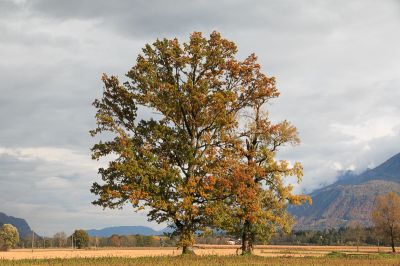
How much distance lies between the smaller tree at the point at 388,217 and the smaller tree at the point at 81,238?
93.0 m

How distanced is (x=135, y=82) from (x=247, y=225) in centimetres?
1731

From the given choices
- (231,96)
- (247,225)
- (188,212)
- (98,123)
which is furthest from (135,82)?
(247,225)

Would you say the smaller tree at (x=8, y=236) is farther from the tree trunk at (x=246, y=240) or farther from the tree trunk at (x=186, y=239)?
the tree trunk at (x=186, y=239)

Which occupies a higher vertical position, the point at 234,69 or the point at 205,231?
the point at 234,69

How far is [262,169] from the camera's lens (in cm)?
4550

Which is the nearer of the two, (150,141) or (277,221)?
(150,141)

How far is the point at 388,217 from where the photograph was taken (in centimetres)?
11094

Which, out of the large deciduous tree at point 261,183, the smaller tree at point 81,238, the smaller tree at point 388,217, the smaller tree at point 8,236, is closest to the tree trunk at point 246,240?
the large deciduous tree at point 261,183

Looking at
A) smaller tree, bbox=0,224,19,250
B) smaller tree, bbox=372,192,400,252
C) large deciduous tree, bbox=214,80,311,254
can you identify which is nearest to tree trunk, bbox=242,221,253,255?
large deciduous tree, bbox=214,80,311,254

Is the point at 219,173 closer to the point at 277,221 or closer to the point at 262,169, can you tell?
the point at 262,169

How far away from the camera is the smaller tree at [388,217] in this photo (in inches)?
4316

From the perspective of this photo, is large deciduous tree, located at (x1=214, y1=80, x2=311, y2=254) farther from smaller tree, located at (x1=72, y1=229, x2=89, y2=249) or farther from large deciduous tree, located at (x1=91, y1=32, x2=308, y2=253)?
smaller tree, located at (x1=72, y1=229, x2=89, y2=249)

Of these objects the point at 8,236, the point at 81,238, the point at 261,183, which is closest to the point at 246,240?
the point at 261,183

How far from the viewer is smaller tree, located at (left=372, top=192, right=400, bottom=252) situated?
360 ft
